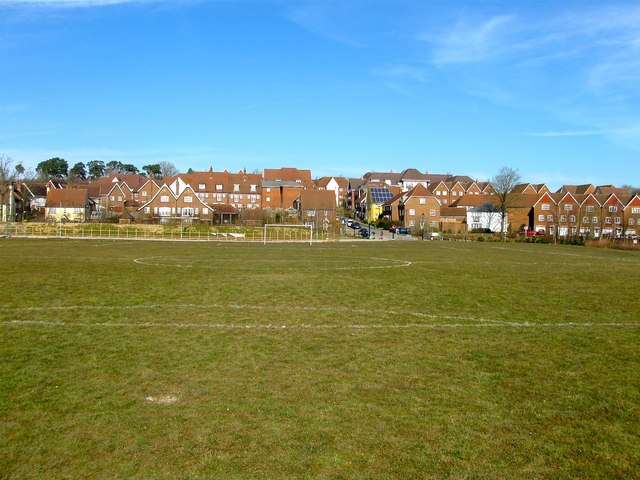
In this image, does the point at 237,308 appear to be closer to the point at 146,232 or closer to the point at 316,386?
the point at 316,386

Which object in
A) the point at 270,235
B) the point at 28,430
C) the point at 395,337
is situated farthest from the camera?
the point at 270,235

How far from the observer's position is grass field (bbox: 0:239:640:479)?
548 centimetres

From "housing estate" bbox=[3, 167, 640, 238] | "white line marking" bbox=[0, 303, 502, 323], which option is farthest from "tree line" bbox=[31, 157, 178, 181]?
"white line marking" bbox=[0, 303, 502, 323]

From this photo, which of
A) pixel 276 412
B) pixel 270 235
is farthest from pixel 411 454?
pixel 270 235

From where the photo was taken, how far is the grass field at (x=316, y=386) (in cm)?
548

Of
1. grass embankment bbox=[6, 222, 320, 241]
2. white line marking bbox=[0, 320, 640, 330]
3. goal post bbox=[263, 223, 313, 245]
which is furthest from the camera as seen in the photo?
goal post bbox=[263, 223, 313, 245]

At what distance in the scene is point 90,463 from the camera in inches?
211

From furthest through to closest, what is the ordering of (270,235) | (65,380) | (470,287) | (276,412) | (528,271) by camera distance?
1. (270,235)
2. (528,271)
3. (470,287)
4. (65,380)
5. (276,412)

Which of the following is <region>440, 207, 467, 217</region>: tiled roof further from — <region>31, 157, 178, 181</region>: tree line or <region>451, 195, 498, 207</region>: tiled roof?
<region>31, 157, 178, 181</region>: tree line

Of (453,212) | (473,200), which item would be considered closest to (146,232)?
(453,212)

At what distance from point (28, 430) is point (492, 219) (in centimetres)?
9352

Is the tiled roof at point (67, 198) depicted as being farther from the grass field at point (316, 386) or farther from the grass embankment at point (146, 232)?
the grass field at point (316, 386)

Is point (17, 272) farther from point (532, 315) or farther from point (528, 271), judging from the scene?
point (528, 271)

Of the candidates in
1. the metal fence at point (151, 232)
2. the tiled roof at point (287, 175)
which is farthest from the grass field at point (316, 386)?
the tiled roof at point (287, 175)
